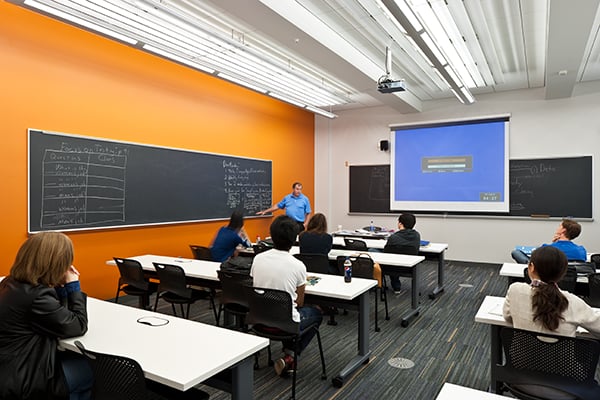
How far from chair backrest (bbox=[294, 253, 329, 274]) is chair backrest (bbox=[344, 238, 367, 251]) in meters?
1.25

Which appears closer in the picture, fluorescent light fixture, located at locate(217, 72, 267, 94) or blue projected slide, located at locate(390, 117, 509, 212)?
fluorescent light fixture, located at locate(217, 72, 267, 94)

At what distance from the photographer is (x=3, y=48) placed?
3869mm

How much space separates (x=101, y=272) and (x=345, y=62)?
426 cm

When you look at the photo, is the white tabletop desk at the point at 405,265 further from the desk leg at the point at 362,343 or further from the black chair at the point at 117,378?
the black chair at the point at 117,378

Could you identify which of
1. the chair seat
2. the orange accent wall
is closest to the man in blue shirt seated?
the chair seat

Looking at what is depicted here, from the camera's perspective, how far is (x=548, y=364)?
1.87 metres

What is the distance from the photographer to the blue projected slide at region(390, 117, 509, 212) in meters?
7.45

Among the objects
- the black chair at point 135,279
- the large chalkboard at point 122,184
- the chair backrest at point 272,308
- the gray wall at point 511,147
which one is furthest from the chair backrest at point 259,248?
the gray wall at point 511,147

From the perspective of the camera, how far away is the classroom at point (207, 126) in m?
4.04

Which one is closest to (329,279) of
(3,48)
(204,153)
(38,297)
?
(38,297)

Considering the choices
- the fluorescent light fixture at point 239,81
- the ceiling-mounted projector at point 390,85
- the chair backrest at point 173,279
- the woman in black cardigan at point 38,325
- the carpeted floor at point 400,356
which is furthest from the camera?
the fluorescent light fixture at point 239,81

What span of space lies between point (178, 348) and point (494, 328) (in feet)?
6.41

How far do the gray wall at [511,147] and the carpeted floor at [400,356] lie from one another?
2.79 meters

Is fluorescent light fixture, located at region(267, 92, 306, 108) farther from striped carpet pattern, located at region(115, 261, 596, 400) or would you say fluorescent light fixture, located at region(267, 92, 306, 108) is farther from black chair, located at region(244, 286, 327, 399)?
black chair, located at region(244, 286, 327, 399)
